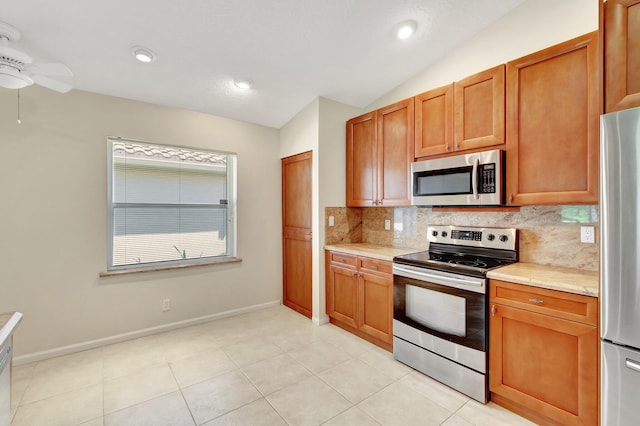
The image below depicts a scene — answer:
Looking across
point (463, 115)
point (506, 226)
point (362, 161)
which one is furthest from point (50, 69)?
point (506, 226)

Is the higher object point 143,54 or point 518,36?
point 518,36

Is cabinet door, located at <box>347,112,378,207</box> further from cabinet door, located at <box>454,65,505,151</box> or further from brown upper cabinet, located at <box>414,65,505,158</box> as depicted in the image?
cabinet door, located at <box>454,65,505,151</box>

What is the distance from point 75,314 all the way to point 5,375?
5.44 feet

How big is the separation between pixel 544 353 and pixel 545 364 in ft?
0.21

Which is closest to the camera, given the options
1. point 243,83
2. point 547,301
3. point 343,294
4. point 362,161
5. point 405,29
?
point 547,301

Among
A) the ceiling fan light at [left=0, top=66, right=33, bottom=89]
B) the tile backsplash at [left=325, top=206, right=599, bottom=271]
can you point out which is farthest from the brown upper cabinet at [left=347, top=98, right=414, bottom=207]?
the ceiling fan light at [left=0, top=66, right=33, bottom=89]

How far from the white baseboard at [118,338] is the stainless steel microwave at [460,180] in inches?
103

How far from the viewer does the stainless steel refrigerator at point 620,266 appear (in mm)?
1308

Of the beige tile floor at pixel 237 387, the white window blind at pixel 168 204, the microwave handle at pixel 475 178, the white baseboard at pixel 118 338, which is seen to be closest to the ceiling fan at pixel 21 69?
the white window blind at pixel 168 204

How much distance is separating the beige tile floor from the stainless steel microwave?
1462 millimetres

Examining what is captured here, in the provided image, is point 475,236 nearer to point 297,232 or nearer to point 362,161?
point 362,161

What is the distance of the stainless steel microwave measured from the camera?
86.7 inches

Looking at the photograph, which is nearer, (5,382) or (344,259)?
(5,382)

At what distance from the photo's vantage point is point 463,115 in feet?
7.92
